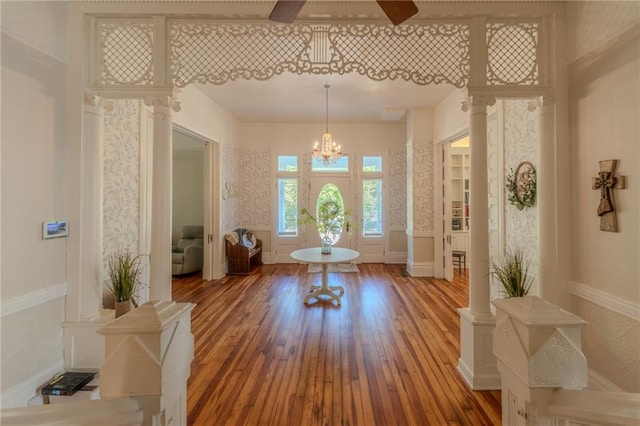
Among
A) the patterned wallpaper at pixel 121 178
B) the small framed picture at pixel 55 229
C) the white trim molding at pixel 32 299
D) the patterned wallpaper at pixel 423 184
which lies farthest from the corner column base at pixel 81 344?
the patterned wallpaper at pixel 423 184

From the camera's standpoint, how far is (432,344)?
294 centimetres

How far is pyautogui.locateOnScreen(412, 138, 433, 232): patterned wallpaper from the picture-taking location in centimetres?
564

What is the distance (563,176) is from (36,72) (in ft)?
13.0

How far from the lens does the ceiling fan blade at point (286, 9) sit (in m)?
1.60

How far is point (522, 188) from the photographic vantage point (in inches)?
110

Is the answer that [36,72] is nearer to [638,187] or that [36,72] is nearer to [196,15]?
[196,15]

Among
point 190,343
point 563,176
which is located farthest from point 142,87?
point 563,176

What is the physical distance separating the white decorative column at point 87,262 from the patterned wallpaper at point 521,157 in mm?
3678

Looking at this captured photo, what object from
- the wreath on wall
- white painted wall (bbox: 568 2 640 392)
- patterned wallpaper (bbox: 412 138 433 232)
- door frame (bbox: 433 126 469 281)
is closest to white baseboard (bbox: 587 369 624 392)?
white painted wall (bbox: 568 2 640 392)

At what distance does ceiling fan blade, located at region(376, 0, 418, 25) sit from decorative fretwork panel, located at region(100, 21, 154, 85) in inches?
74.1

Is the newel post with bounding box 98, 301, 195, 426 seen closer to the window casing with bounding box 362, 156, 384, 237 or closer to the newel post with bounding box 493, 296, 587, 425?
the newel post with bounding box 493, 296, 587, 425

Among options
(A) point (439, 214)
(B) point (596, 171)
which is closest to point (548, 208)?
(B) point (596, 171)

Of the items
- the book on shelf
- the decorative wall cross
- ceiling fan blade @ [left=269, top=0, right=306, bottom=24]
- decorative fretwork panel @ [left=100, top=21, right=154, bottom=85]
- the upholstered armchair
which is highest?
decorative fretwork panel @ [left=100, top=21, right=154, bottom=85]

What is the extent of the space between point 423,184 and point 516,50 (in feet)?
11.1
